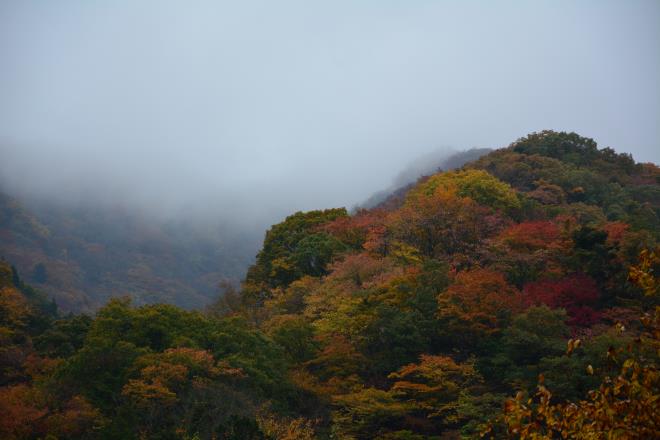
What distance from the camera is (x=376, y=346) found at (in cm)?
2716

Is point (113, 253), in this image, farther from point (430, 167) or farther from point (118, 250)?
point (430, 167)

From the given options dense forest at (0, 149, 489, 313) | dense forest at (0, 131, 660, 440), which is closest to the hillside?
dense forest at (0, 149, 489, 313)

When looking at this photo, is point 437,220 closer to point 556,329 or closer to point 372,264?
point 372,264

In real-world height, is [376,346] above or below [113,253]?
below

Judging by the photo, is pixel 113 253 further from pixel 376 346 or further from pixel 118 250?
pixel 376 346

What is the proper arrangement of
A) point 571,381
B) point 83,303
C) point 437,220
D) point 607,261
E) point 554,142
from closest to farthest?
point 571,381 < point 607,261 < point 437,220 < point 554,142 < point 83,303

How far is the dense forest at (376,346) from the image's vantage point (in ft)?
69.4

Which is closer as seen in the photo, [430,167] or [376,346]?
[376,346]

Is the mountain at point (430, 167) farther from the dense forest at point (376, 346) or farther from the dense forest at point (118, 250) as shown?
the dense forest at point (376, 346)

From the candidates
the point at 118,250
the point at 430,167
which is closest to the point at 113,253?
the point at 118,250

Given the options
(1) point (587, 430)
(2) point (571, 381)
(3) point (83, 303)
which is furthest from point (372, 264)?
(3) point (83, 303)

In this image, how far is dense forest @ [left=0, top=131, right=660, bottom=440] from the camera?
21141 mm

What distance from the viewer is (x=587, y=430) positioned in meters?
6.59

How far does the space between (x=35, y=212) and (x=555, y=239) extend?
13487 centimetres
